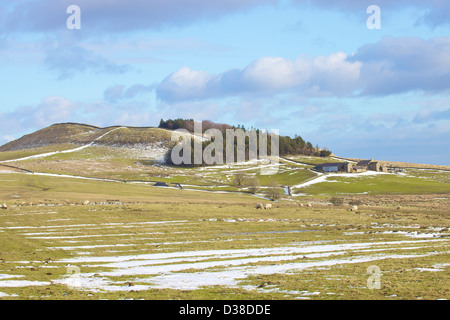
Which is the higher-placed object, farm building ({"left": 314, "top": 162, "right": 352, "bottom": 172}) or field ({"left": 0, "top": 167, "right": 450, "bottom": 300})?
farm building ({"left": 314, "top": 162, "right": 352, "bottom": 172})

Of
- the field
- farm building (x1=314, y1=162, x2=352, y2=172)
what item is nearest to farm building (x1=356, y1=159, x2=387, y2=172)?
farm building (x1=314, y1=162, x2=352, y2=172)

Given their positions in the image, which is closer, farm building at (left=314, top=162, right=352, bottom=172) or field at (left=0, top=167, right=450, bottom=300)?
field at (left=0, top=167, right=450, bottom=300)

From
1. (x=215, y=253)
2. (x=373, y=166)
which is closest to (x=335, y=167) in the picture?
(x=373, y=166)

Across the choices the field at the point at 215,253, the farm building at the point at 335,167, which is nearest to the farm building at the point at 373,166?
Answer: the farm building at the point at 335,167

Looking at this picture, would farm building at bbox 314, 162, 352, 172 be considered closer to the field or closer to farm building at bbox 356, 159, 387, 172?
farm building at bbox 356, 159, 387, 172

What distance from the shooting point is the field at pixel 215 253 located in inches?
829

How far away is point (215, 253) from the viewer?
3394 cm

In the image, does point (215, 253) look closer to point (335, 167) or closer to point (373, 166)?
point (335, 167)

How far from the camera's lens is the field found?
21.0m

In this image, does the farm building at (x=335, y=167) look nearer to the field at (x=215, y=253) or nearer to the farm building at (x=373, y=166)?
the farm building at (x=373, y=166)

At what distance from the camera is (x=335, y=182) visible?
461ft

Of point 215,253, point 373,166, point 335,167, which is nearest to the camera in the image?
point 215,253

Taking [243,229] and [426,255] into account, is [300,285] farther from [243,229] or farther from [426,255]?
[243,229]
